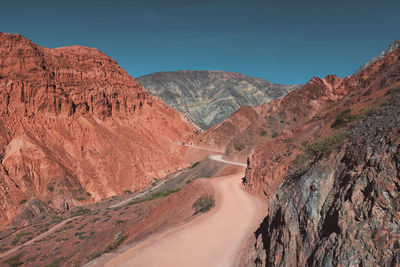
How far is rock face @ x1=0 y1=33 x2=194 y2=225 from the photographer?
32.7m

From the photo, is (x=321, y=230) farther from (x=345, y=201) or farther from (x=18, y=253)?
(x=18, y=253)

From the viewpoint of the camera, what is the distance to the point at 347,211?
5.20 m

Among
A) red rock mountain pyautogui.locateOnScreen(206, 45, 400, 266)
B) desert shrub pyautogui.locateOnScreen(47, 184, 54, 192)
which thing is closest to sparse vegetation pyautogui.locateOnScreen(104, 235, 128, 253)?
red rock mountain pyautogui.locateOnScreen(206, 45, 400, 266)

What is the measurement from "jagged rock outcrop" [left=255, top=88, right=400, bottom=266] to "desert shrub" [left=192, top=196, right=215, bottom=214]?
25.6 ft

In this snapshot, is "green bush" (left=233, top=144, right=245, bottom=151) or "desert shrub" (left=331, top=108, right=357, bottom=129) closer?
"desert shrub" (left=331, top=108, right=357, bottom=129)

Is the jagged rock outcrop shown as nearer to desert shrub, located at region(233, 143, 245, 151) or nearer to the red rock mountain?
the red rock mountain

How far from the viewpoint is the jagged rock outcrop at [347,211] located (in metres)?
4.47

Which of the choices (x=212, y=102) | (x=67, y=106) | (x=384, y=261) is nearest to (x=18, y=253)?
(x=384, y=261)

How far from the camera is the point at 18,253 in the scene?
19.2m

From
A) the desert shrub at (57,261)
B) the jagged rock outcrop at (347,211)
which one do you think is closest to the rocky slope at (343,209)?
the jagged rock outcrop at (347,211)

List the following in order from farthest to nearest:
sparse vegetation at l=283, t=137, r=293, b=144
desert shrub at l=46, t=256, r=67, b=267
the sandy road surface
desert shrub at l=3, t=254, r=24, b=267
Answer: sparse vegetation at l=283, t=137, r=293, b=144
desert shrub at l=3, t=254, r=24, b=267
desert shrub at l=46, t=256, r=67, b=267
the sandy road surface

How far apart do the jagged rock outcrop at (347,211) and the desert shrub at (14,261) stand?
1804cm

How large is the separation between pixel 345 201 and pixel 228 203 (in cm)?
1164

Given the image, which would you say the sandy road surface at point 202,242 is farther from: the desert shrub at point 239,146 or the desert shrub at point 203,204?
the desert shrub at point 239,146
